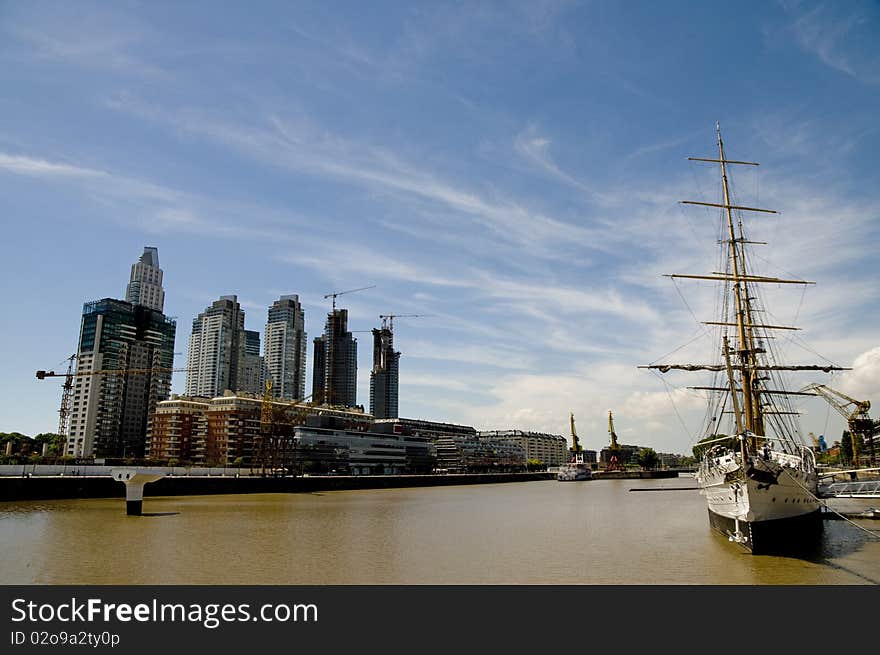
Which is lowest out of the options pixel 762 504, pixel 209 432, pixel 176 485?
pixel 762 504

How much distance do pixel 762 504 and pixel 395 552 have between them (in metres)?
21.0

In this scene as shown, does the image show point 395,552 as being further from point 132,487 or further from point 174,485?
point 174,485

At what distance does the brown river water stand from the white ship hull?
1.37 m

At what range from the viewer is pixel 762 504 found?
34406 mm

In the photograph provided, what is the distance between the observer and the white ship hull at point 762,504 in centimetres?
3391

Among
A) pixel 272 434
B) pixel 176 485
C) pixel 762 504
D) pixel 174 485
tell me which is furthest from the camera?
pixel 272 434

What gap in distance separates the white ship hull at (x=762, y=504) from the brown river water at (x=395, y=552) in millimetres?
1368

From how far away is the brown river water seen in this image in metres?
27.5

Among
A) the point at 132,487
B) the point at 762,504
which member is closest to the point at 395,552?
the point at 762,504

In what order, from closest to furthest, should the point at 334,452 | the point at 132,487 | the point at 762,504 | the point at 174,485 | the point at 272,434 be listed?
1. the point at 762,504
2. the point at 132,487
3. the point at 174,485
4. the point at 272,434
5. the point at 334,452

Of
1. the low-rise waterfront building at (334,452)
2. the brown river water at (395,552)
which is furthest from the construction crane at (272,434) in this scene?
the brown river water at (395,552)
